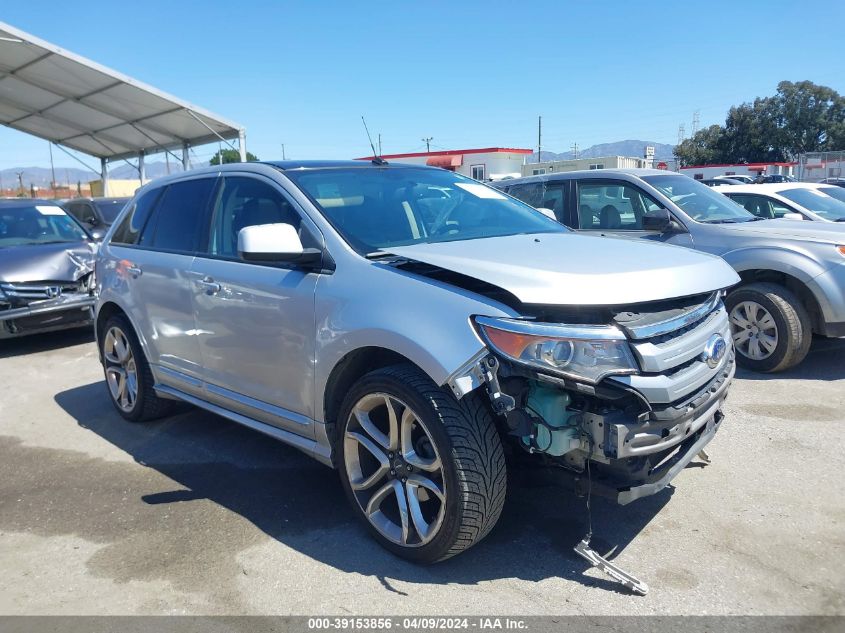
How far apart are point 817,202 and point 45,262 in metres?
9.97

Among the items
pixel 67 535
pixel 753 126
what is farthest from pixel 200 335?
pixel 753 126

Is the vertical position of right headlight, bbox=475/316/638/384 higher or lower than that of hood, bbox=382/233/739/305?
lower

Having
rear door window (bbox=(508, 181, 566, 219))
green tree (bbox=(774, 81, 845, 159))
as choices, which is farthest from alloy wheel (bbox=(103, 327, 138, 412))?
green tree (bbox=(774, 81, 845, 159))

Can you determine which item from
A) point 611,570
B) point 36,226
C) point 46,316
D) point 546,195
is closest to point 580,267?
point 611,570

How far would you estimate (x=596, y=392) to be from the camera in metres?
2.55

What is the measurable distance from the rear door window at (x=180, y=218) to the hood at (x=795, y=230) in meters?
4.60

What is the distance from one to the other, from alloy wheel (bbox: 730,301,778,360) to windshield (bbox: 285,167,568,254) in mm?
2626

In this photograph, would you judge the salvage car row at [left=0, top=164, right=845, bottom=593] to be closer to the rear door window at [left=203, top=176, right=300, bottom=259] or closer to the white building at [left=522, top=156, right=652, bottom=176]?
the rear door window at [left=203, top=176, right=300, bottom=259]

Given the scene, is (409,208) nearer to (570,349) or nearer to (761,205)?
(570,349)

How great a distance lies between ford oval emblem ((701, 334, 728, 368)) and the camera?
299 centimetres

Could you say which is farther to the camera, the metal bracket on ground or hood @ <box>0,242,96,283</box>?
hood @ <box>0,242,96,283</box>

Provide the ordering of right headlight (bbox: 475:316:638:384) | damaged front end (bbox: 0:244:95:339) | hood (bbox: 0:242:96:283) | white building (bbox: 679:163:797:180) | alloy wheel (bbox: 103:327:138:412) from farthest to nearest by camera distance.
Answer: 1. white building (bbox: 679:163:797:180)
2. hood (bbox: 0:242:96:283)
3. damaged front end (bbox: 0:244:95:339)
4. alloy wheel (bbox: 103:327:138:412)
5. right headlight (bbox: 475:316:638:384)

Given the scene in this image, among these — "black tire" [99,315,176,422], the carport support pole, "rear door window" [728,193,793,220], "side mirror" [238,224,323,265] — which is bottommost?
"black tire" [99,315,176,422]

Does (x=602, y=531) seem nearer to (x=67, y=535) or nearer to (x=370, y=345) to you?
(x=370, y=345)
